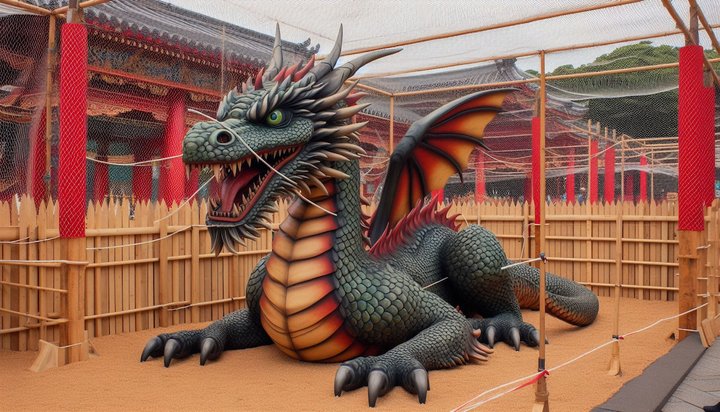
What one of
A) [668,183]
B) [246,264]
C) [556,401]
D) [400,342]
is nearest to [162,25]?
[246,264]

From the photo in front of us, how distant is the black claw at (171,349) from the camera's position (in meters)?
3.30

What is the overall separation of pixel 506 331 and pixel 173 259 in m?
2.78

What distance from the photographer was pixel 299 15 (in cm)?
479

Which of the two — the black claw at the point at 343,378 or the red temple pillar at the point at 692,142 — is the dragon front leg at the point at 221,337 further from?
the red temple pillar at the point at 692,142

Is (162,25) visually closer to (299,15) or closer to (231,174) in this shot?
(299,15)

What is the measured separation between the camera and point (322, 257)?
314 cm

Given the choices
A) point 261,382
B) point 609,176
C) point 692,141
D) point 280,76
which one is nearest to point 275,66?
point 280,76

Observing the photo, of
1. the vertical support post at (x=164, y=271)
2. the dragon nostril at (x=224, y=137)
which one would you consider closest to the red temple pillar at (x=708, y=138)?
the dragon nostril at (x=224, y=137)

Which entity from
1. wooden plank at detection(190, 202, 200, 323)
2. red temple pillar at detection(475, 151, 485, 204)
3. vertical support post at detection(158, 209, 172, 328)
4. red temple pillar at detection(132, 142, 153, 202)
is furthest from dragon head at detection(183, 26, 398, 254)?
red temple pillar at detection(475, 151, 485, 204)

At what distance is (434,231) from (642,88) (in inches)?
192

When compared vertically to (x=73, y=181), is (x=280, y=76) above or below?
above

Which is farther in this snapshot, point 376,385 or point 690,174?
point 690,174

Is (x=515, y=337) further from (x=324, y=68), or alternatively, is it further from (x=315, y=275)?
(x=324, y=68)

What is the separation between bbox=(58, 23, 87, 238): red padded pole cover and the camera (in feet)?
12.1
